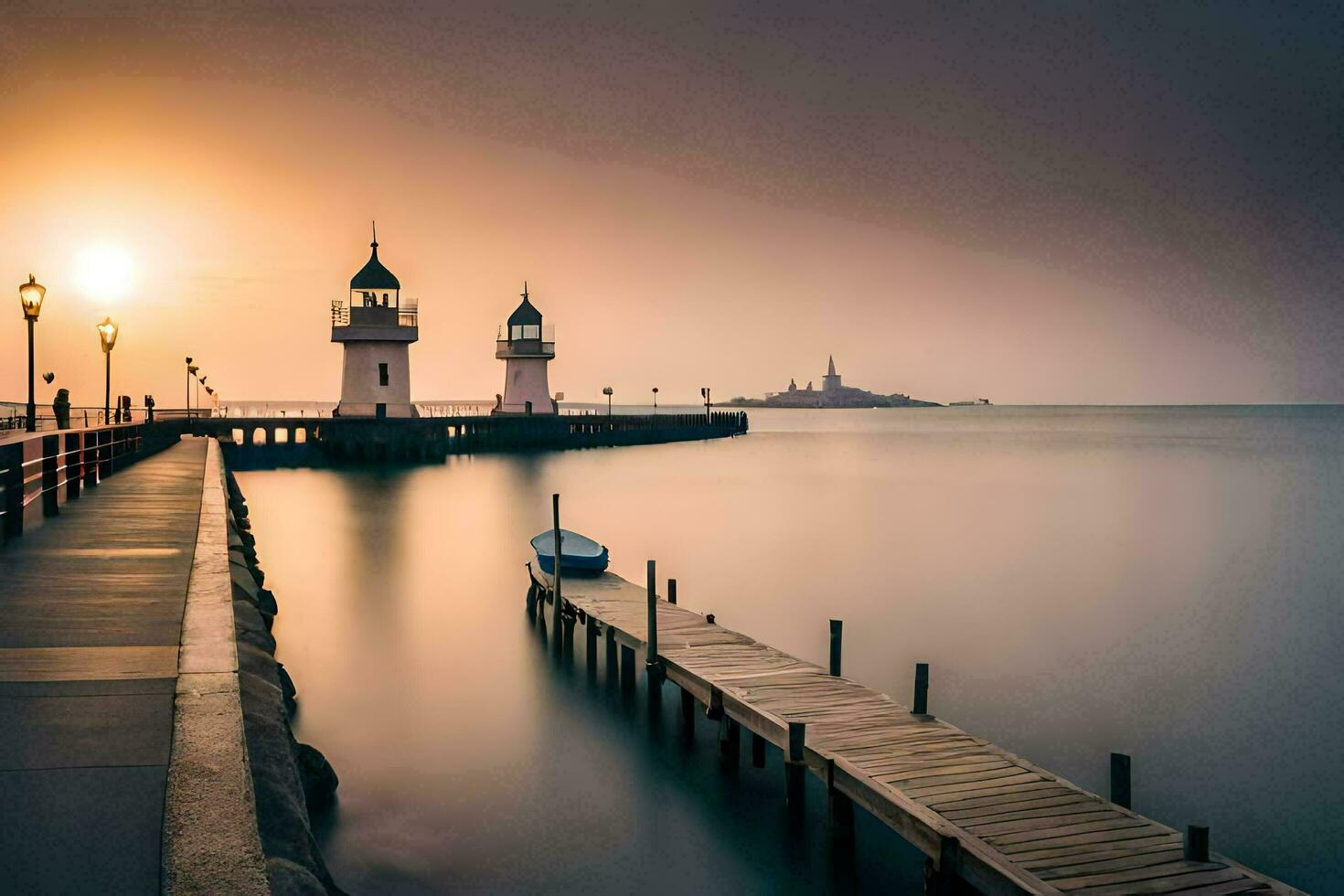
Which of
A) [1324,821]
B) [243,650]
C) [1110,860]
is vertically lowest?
[1324,821]

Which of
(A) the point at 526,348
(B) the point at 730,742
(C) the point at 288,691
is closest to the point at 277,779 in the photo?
(B) the point at 730,742

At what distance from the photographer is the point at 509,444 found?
6738 cm

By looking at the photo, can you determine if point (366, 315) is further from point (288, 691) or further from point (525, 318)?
point (288, 691)

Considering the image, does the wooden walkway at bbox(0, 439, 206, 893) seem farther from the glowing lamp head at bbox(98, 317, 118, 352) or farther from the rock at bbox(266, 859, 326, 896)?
the glowing lamp head at bbox(98, 317, 118, 352)

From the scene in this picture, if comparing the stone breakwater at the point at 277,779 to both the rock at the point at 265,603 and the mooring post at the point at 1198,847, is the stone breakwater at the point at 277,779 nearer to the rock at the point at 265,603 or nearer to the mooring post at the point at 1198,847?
the rock at the point at 265,603

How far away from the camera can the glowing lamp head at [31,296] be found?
57.7 ft

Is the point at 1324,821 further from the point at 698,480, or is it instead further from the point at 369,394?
the point at 369,394

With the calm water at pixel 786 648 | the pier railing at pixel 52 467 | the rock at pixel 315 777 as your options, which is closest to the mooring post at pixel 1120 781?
the calm water at pixel 786 648

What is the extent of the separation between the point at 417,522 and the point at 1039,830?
93.2 feet

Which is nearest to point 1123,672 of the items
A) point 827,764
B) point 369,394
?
point 827,764

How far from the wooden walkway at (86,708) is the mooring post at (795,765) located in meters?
4.62

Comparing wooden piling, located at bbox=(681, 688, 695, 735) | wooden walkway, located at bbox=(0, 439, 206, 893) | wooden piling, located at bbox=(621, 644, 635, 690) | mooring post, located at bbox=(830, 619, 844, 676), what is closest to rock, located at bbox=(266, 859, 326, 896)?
wooden walkway, located at bbox=(0, 439, 206, 893)

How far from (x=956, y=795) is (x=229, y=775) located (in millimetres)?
5148

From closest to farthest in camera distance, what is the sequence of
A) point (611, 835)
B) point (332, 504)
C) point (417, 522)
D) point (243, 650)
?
point (243, 650), point (611, 835), point (417, 522), point (332, 504)
